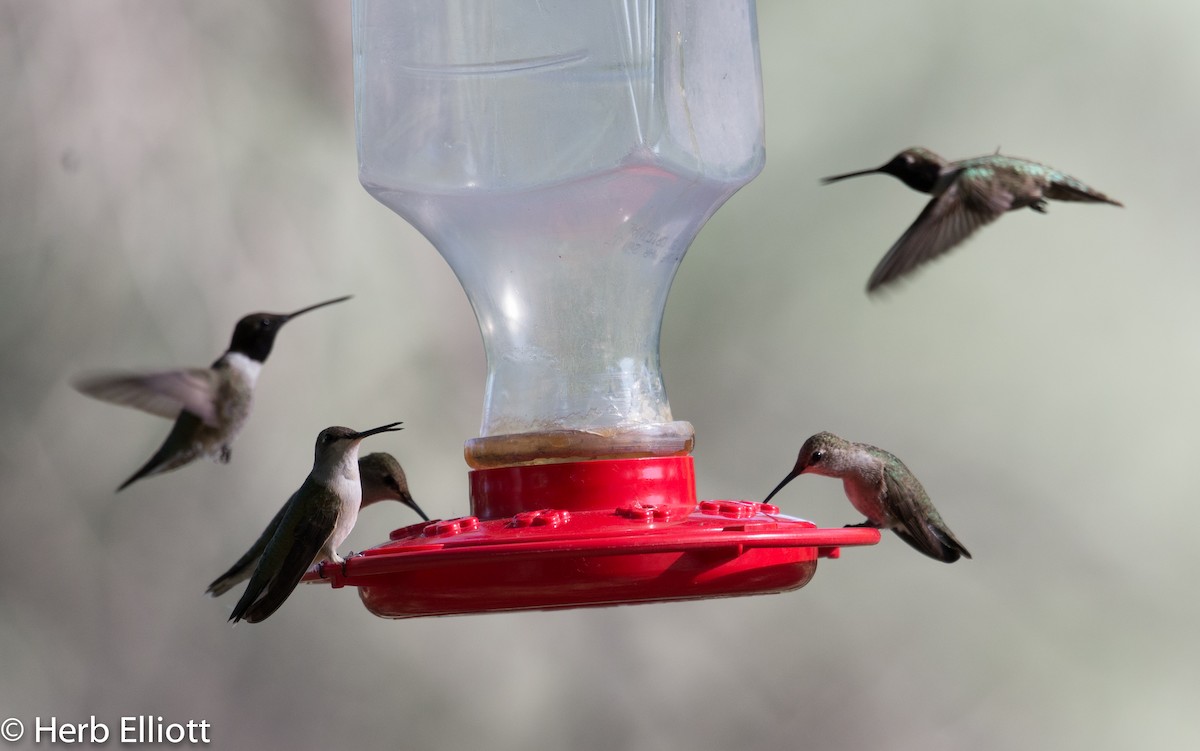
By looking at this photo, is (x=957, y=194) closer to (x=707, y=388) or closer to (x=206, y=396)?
(x=206, y=396)

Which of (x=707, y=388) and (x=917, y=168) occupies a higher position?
(x=917, y=168)

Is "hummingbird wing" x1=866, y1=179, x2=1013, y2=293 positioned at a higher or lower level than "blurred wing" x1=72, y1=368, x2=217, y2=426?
higher

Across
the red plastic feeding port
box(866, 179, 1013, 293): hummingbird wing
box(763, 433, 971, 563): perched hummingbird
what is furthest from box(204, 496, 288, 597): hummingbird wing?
box(866, 179, 1013, 293): hummingbird wing

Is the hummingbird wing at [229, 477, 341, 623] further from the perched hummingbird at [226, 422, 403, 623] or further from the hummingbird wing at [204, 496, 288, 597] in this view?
the hummingbird wing at [204, 496, 288, 597]

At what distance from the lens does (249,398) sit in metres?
5.25

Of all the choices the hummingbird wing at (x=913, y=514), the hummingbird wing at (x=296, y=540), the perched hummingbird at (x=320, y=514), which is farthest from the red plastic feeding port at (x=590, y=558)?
the hummingbird wing at (x=913, y=514)

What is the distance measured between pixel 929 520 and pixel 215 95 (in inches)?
165

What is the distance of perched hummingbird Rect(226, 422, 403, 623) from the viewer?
12.0 feet

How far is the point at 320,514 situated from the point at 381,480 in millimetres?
742

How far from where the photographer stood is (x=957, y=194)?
15.0ft

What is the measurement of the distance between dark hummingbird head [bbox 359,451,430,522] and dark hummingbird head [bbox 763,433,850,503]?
1144 millimetres

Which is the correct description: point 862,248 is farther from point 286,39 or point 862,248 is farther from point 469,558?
point 469,558

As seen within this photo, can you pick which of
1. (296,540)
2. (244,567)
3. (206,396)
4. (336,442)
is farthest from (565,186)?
(244,567)

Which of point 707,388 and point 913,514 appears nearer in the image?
point 913,514
